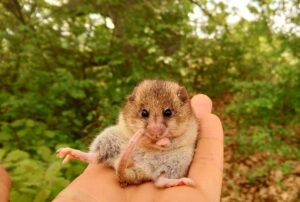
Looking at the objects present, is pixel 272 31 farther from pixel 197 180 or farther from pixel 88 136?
pixel 197 180

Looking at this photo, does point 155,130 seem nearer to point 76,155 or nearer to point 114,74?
point 76,155

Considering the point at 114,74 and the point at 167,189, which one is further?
the point at 114,74

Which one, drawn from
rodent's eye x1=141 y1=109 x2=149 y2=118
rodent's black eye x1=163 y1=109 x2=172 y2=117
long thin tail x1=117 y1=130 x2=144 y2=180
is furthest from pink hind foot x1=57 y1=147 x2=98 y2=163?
rodent's black eye x1=163 y1=109 x2=172 y2=117

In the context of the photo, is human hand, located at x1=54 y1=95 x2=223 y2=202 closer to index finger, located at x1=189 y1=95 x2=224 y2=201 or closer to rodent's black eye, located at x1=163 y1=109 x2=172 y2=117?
index finger, located at x1=189 y1=95 x2=224 y2=201

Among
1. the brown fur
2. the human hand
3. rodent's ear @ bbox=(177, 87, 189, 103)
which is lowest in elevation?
the human hand

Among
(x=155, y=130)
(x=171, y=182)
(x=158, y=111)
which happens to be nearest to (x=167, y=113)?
(x=158, y=111)
